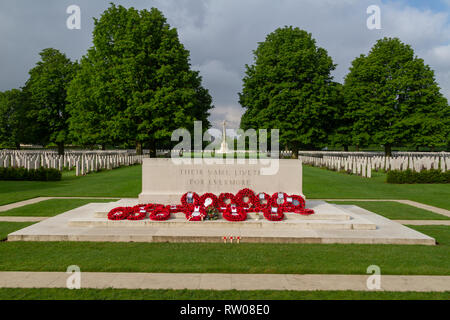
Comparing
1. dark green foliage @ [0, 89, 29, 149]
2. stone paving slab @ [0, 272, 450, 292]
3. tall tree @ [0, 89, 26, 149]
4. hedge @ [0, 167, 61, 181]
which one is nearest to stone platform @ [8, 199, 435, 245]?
stone paving slab @ [0, 272, 450, 292]

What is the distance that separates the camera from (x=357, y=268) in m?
5.38

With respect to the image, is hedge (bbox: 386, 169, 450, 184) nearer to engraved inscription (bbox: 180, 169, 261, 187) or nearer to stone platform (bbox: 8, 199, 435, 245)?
stone platform (bbox: 8, 199, 435, 245)

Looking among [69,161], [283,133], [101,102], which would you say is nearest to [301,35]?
[283,133]

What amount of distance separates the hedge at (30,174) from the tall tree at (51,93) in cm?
1835

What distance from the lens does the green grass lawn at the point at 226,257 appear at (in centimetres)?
536

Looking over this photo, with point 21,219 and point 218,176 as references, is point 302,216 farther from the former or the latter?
point 21,219

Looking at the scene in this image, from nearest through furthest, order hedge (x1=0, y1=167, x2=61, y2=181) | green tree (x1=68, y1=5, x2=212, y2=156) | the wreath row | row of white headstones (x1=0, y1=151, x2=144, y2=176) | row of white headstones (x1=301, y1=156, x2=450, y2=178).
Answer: the wreath row → hedge (x1=0, y1=167, x2=61, y2=181) → row of white headstones (x1=301, y1=156, x2=450, y2=178) → row of white headstones (x1=0, y1=151, x2=144, y2=176) → green tree (x1=68, y1=5, x2=212, y2=156)

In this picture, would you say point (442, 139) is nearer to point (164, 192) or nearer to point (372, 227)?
point (372, 227)

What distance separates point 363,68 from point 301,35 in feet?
23.6

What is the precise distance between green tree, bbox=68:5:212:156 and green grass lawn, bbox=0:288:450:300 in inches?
792

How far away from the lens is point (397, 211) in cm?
1058

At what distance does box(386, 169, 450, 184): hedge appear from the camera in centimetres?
1848

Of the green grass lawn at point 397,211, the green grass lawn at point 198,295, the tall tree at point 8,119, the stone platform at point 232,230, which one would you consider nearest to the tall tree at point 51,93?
the tall tree at point 8,119

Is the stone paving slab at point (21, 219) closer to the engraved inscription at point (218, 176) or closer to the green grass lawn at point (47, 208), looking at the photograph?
the green grass lawn at point (47, 208)
